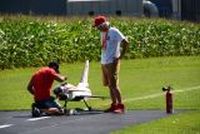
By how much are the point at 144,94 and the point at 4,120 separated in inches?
231

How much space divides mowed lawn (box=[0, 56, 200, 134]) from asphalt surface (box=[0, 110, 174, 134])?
48 centimetres

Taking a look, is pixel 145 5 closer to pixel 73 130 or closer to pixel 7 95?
pixel 7 95

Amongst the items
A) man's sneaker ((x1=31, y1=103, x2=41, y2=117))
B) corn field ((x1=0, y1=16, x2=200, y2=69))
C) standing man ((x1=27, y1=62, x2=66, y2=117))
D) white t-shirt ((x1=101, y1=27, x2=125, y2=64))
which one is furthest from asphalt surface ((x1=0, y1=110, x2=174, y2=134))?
corn field ((x1=0, y1=16, x2=200, y2=69))

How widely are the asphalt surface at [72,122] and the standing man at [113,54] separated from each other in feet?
1.13

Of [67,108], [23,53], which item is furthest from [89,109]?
[23,53]

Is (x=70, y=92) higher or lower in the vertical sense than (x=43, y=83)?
lower

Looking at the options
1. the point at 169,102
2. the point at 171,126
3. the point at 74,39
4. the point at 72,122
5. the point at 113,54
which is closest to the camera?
the point at 171,126

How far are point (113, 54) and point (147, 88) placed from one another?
20.0 ft

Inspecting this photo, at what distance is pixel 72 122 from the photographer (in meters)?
15.1

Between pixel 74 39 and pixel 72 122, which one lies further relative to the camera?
pixel 74 39

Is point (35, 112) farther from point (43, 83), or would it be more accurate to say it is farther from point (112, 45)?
point (112, 45)

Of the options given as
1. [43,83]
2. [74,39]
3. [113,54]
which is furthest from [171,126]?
[74,39]

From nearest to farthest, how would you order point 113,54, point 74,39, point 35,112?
point 35,112 → point 113,54 → point 74,39

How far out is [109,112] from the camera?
648 inches
